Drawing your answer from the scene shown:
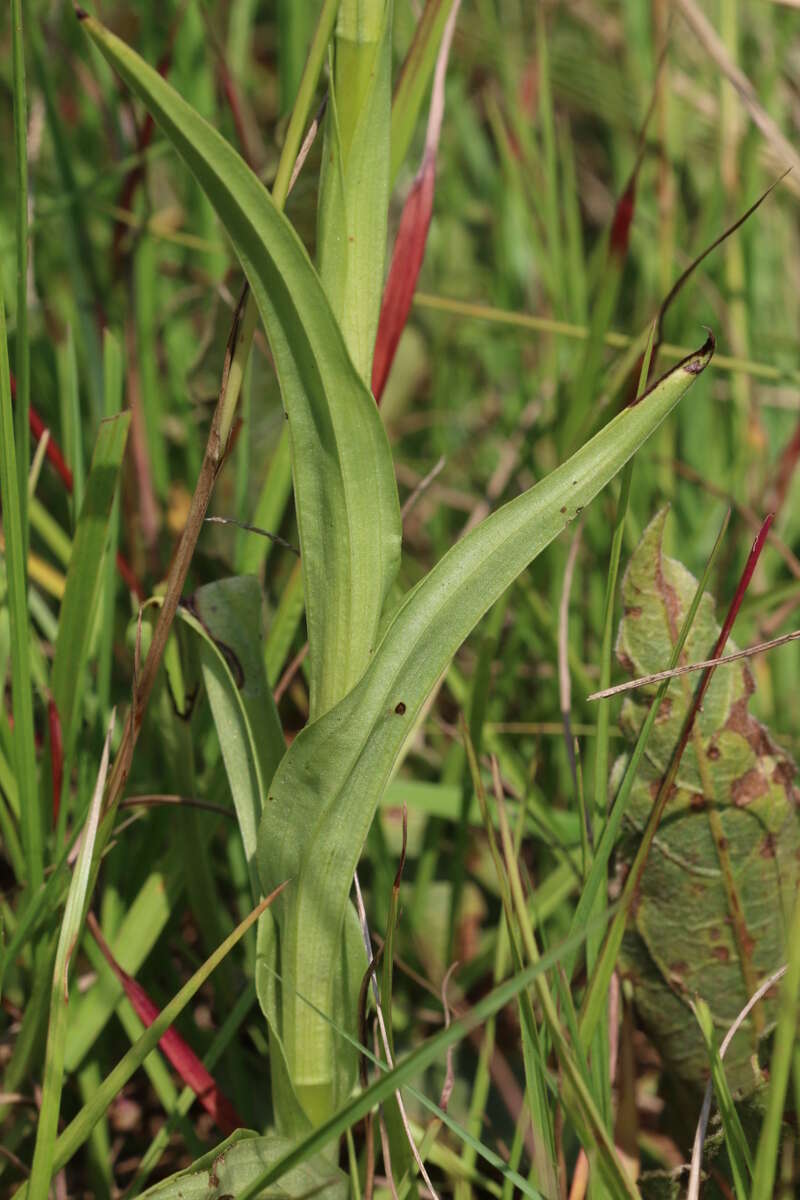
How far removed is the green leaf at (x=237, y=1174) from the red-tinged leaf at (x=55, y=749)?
0.26 meters

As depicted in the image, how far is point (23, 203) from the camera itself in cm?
59

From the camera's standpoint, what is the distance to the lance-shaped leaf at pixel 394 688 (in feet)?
1.73

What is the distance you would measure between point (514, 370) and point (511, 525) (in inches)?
41.8

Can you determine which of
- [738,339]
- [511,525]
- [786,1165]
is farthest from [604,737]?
[738,339]

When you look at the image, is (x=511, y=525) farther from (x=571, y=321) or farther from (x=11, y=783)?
(x=571, y=321)

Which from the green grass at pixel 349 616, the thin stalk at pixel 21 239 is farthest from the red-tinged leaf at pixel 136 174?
the thin stalk at pixel 21 239

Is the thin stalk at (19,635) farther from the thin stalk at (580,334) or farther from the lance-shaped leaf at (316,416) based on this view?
the thin stalk at (580,334)

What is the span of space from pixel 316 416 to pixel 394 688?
0.13 meters

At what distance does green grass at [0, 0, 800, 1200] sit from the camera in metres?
0.54

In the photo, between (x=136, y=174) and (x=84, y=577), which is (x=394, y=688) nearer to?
(x=84, y=577)

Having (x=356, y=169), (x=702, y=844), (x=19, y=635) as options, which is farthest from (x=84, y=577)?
(x=702, y=844)

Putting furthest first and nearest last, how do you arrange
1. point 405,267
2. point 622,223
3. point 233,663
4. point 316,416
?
point 622,223
point 405,267
point 233,663
point 316,416

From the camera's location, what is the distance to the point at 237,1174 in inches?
23.1

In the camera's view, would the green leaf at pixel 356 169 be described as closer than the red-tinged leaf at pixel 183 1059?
Yes
